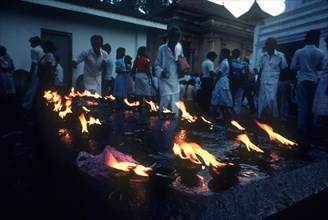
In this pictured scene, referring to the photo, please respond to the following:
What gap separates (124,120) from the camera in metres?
4.75

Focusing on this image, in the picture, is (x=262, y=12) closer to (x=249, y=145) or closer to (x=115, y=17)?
(x=115, y=17)

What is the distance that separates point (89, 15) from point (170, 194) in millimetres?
11356

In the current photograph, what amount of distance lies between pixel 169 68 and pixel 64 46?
7.37 m

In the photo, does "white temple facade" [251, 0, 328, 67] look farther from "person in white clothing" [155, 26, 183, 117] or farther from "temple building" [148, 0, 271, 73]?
"person in white clothing" [155, 26, 183, 117]

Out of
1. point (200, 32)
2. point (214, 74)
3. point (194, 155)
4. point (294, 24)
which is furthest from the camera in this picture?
point (200, 32)

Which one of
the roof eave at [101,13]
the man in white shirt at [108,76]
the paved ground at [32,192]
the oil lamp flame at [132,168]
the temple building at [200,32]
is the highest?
the temple building at [200,32]

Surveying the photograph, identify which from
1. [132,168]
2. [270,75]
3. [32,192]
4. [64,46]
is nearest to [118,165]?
[132,168]

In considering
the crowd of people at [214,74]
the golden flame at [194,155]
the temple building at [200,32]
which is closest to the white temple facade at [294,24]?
the crowd of people at [214,74]

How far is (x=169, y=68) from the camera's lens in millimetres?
5465

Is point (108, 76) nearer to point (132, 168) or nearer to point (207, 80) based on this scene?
point (207, 80)

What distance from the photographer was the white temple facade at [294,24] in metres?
10.5

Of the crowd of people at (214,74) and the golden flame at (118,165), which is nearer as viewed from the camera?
the golden flame at (118,165)

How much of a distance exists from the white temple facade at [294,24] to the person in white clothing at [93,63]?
29.0ft

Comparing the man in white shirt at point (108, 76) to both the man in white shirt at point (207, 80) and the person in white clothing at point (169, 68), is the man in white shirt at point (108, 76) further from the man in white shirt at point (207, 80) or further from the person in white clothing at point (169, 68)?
the person in white clothing at point (169, 68)
